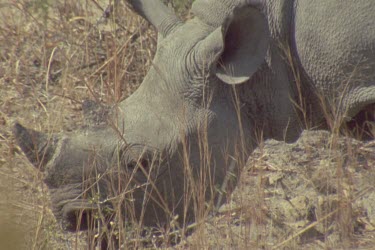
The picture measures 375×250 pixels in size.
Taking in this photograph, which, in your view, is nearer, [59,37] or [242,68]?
[242,68]

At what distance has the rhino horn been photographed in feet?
11.9

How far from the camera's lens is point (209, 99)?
3670mm

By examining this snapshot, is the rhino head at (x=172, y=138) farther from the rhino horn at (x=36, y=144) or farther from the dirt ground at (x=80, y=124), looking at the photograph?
the dirt ground at (x=80, y=124)

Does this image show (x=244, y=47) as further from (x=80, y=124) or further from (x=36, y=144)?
(x=80, y=124)

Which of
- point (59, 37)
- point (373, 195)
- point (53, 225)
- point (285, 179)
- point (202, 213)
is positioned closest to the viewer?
point (202, 213)

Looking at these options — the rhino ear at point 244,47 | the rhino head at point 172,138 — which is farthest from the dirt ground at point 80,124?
the rhino ear at point 244,47

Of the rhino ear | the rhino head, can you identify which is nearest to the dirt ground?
the rhino head

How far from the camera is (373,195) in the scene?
4730 mm

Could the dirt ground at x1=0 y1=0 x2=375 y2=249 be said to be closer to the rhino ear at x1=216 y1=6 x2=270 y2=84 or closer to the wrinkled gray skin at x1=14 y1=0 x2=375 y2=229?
the wrinkled gray skin at x1=14 y1=0 x2=375 y2=229

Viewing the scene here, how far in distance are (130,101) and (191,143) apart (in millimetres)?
324

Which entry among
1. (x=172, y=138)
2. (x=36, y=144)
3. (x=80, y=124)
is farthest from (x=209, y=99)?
(x=80, y=124)

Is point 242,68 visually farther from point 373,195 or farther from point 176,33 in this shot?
point 373,195

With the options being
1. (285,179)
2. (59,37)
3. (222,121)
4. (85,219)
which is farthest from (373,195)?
(59,37)

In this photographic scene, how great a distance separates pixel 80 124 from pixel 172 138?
1.47 metres
